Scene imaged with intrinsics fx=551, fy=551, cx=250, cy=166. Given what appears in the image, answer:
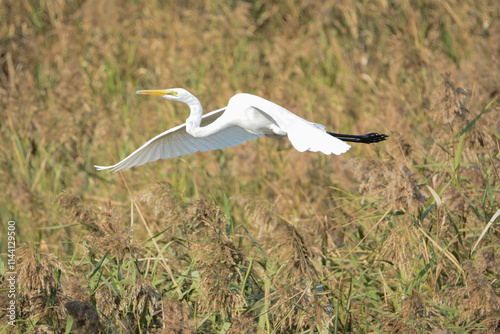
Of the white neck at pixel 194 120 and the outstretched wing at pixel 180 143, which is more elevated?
the white neck at pixel 194 120

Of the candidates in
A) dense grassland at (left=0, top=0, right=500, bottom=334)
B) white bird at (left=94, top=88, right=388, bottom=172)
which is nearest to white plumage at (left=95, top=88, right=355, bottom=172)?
white bird at (left=94, top=88, right=388, bottom=172)

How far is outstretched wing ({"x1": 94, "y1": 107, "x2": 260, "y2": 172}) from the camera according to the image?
2648 millimetres

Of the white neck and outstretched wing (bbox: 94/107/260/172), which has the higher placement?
the white neck

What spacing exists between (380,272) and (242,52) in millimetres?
3441

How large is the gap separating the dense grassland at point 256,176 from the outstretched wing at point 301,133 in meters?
0.36

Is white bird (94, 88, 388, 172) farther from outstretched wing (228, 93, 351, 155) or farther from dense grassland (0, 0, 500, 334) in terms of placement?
dense grassland (0, 0, 500, 334)

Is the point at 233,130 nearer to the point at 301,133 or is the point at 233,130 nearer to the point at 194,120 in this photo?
the point at 194,120

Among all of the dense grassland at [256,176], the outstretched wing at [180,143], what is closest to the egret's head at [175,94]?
the outstretched wing at [180,143]

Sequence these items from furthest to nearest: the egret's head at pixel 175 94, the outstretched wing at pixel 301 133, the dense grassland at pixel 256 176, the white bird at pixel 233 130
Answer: the egret's head at pixel 175 94 < the dense grassland at pixel 256 176 < the white bird at pixel 233 130 < the outstretched wing at pixel 301 133

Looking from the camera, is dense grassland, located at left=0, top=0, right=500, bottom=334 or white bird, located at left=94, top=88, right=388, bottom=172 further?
dense grassland, located at left=0, top=0, right=500, bottom=334

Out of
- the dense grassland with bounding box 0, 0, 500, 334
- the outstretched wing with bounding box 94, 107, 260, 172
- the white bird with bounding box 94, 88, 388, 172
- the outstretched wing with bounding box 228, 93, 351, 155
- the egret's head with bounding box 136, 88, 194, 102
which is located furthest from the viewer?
the outstretched wing with bounding box 94, 107, 260, 172

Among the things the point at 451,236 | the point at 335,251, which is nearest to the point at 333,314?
the point at 335,251

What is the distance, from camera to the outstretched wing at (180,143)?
2.65 metres

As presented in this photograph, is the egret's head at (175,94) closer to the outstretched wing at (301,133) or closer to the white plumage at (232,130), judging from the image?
the white plumage at (232,130)
